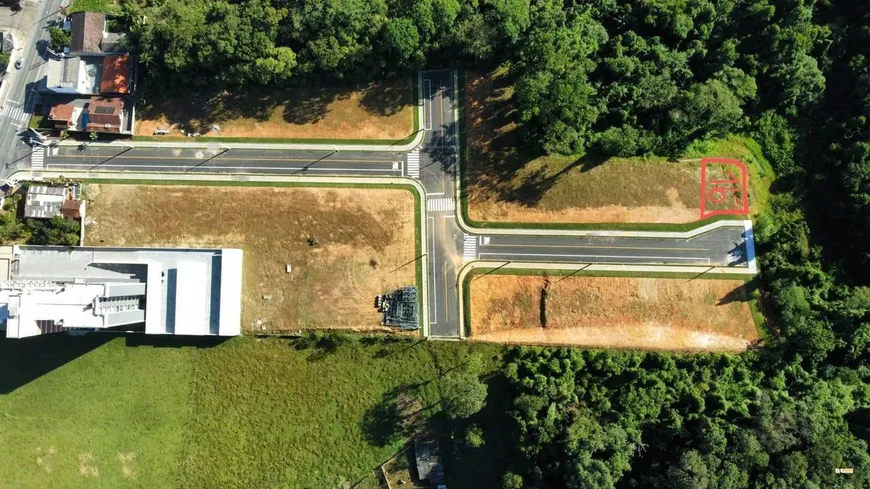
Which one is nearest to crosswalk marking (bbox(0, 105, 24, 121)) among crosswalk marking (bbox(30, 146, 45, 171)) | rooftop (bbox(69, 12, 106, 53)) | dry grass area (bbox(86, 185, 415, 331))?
crosswalk marking (bbox(30, 146, 45, 171))

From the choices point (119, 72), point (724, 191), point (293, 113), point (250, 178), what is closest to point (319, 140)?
point (293, 113)

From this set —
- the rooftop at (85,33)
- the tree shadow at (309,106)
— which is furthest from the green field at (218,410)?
the rooftop at (85,33)

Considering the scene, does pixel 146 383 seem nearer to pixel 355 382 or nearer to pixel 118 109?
pixel 355 382

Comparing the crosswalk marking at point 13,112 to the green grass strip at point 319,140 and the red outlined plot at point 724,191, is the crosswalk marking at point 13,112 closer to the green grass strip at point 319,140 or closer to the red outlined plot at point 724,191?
the green grass strip at point 319,140

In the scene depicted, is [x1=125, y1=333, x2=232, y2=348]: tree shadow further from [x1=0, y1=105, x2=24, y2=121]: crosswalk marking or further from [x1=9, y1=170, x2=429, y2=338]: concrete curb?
[x1=0, y1=105, x2=24, y2=121]: crosswalk marking

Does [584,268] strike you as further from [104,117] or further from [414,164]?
[104,117]
